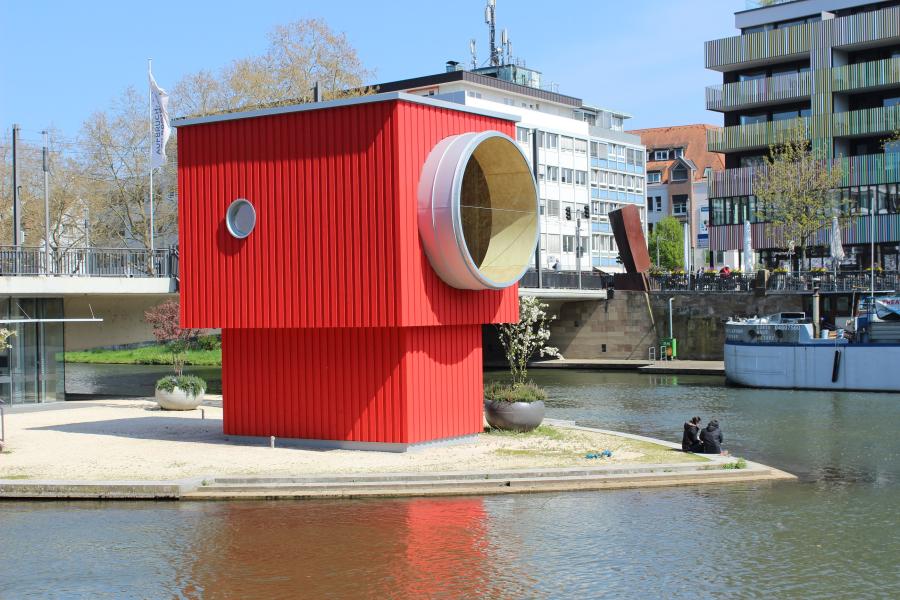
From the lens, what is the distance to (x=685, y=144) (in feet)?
423

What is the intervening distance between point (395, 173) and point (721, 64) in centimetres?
5936

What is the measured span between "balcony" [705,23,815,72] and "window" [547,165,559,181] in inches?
915

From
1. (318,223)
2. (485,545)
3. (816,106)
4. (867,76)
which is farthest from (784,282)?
(485,545)

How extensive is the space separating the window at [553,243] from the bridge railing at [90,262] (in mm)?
61214

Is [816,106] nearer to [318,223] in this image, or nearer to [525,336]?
[525,336]

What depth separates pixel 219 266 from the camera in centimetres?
2884

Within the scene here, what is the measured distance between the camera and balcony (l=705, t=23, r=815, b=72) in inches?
3031

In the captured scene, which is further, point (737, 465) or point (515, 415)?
point (515, 415)

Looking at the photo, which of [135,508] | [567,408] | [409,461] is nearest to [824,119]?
[567,408]

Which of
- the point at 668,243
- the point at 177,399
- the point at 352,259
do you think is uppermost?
the point at 668,243

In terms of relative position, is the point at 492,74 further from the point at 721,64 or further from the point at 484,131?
the point at 484,131

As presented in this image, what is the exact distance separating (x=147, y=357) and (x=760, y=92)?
4742 cm

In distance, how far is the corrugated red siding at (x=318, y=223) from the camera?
26.5 metres

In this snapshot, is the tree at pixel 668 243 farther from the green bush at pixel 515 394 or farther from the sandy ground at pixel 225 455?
the sandy ground at pixel 225 455
